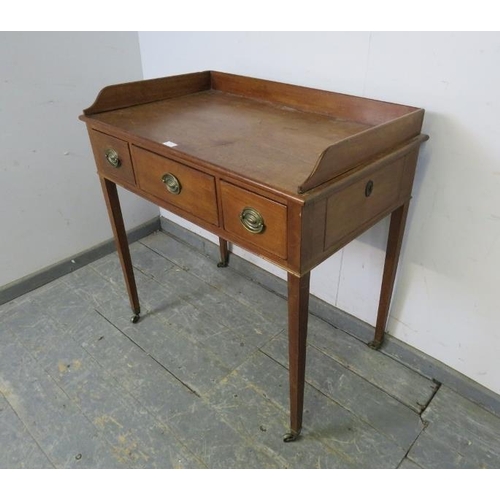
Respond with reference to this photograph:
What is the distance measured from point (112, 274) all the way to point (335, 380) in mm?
1127

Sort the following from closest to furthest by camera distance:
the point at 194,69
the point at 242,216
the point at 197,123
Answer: the point at 242,216
the point at 197,123
the point at 194,69

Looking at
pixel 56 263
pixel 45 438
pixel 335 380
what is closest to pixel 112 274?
pixel 56 263

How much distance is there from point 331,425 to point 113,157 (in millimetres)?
1043

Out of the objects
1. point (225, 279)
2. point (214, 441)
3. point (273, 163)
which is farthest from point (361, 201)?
point (225, 279)

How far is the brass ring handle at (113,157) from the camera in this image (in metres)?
1.24

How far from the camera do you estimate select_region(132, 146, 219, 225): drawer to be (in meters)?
1.02

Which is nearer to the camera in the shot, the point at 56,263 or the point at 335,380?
the point at 335,380

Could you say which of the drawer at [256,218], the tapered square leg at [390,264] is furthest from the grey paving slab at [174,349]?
the drawer at [256,218]

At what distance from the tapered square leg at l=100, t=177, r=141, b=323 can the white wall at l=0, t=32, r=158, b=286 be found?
1.64 ft

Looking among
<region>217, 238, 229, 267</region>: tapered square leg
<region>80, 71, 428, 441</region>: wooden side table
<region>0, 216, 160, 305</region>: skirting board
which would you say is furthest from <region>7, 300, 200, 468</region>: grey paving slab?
<region>217, 238, 229, 267</region>: tapered square leg

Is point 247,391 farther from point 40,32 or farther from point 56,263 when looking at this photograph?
point 40,32

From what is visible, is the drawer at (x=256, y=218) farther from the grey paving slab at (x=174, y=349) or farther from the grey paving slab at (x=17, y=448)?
the grey paving slab at (x=17, y=448)

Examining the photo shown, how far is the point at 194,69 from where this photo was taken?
166 cm

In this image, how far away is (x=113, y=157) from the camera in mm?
1254
